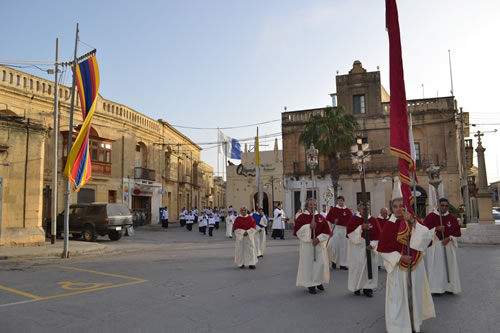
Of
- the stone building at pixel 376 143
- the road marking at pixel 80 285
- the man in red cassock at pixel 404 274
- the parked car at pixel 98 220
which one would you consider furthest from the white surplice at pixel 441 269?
the stone building at pixel 376 143

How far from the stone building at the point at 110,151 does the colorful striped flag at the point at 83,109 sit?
12.9 ft

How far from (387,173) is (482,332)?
2897 centimetres

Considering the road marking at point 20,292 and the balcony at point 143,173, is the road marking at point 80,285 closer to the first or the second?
the road marking at point 20,292

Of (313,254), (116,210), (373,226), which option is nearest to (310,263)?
(313,254)

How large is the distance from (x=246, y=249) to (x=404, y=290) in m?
6.59

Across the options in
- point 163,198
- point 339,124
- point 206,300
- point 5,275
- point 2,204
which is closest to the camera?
point 206,300

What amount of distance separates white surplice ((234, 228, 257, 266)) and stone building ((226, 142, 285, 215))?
34.7m

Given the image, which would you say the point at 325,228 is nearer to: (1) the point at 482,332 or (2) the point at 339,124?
(1) the point at 482,332

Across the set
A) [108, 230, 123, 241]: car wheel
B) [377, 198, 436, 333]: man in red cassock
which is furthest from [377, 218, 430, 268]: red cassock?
[108, 230, 123, 241]: car wheel

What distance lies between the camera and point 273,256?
44.8 feet

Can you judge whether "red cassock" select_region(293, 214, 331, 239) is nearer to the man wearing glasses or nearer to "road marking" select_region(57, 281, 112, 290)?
the man wearing glasses

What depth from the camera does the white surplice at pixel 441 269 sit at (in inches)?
286

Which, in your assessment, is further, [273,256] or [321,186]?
[321,186]

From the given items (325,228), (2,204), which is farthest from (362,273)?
(2,204)
